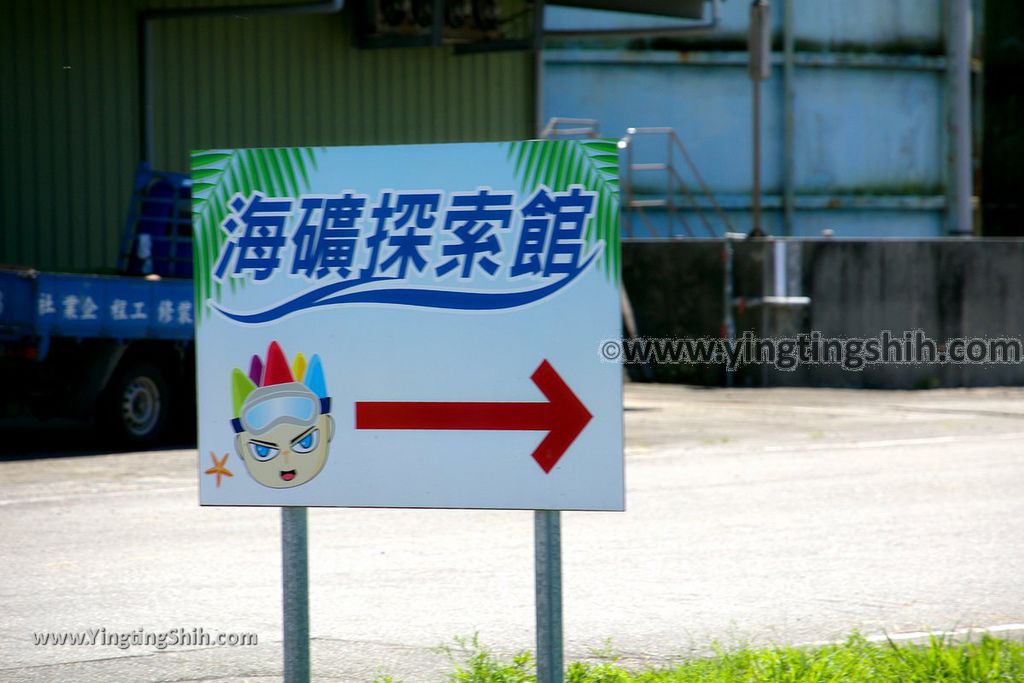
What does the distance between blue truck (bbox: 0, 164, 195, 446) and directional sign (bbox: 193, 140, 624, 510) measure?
378 inches

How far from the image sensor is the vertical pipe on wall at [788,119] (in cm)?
2983

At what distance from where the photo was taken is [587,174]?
4078 millimetres

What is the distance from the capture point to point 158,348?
14.9m

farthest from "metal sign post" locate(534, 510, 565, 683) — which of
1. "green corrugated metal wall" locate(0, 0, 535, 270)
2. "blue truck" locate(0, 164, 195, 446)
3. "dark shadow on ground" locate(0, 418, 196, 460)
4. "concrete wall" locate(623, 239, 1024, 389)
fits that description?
"concrete wall" locate(623, 239, 1024, 389)

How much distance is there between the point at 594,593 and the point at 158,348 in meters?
8.70

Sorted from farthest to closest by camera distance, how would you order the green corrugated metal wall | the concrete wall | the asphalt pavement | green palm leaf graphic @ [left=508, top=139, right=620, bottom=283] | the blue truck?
1. the concrete wall
2. the green corrugated metal wall
3. the blue truck
4. the asphalt pavement
5. green palm leaf graphic @ [left=508, top=139, right=620, bottom=283]

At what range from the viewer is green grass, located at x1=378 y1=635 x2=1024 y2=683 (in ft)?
17.2

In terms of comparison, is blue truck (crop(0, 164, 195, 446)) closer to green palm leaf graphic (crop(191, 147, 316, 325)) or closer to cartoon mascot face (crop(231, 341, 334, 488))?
green palm leaf graphic (crop(191, 147, 316, 325))

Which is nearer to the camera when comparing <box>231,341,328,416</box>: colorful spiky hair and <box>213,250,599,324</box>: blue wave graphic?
<box>213,250,599,324</box>: blue wave graphic

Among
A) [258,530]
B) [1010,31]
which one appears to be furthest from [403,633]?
[1010,31]

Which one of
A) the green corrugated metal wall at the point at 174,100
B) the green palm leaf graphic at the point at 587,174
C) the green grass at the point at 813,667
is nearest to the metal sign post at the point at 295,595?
the green grass at the point at 813,667

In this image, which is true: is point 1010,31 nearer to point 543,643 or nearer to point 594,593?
point 594,593

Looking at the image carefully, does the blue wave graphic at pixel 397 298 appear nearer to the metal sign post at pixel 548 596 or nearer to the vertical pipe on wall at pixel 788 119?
the metal sign post at pixel 548 596

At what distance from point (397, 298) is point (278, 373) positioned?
1.38ft
